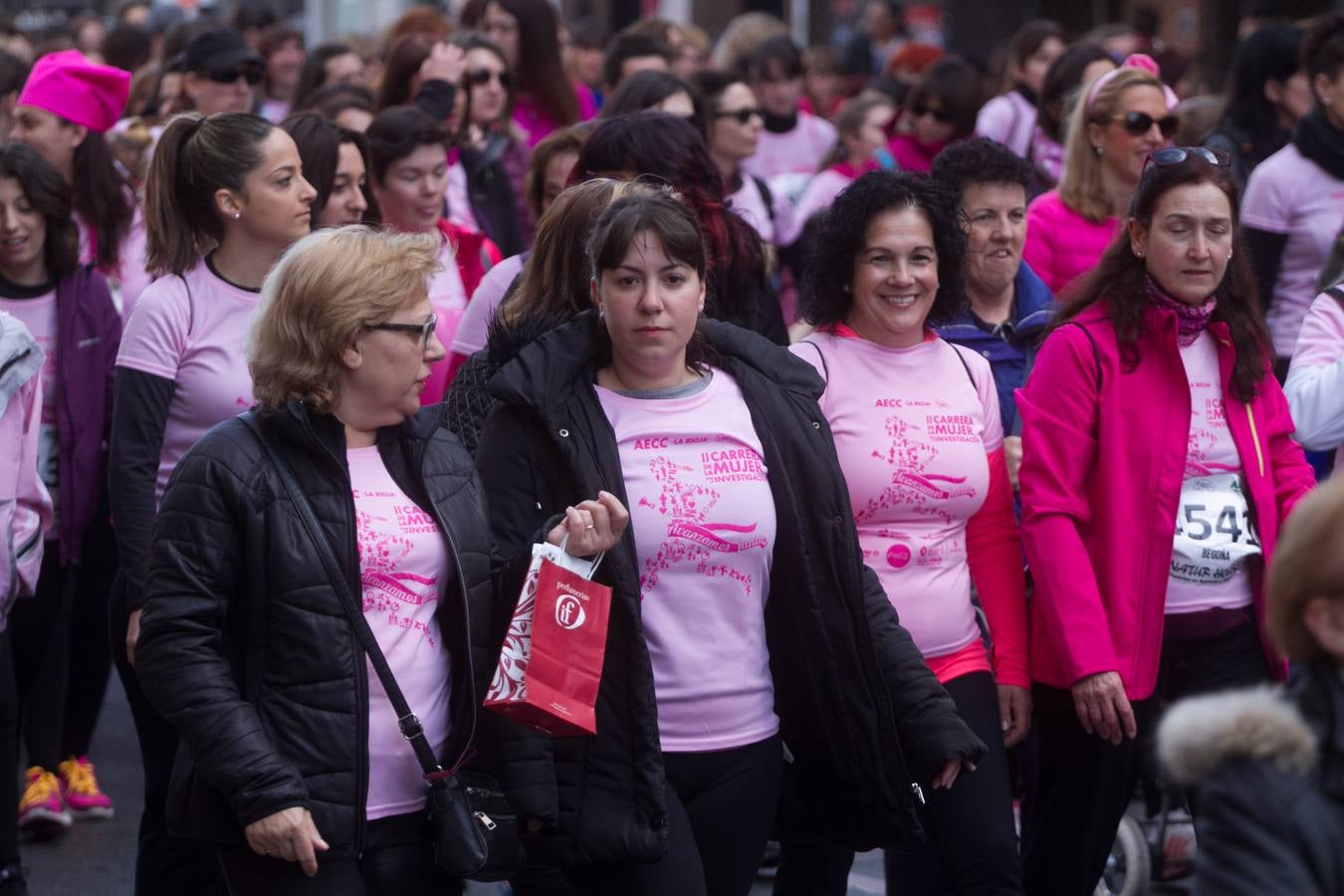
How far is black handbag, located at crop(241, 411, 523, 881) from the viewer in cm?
372

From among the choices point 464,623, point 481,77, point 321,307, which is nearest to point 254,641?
point 464,623

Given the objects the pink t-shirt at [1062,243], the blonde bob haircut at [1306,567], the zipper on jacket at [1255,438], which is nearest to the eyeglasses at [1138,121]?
the pink t-shirt at [1062,243]

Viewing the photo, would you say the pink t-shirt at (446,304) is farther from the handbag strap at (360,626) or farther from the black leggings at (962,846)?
the handbag strap at (360,626)

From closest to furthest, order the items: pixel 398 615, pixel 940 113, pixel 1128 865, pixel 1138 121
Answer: pixel 398 615
pixel 1128 865
pixel 1138 121
pixel 940 113

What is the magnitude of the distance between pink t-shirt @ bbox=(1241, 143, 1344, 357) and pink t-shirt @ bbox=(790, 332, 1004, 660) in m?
2.73

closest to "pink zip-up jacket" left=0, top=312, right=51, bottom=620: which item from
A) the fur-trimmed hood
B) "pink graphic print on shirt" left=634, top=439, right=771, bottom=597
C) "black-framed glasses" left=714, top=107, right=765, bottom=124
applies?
"pink graphic print on shirt" left=634, top=439, right=771, bottom=597

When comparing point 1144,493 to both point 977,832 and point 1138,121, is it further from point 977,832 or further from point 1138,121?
point 1138,121

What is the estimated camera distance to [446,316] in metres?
6.31

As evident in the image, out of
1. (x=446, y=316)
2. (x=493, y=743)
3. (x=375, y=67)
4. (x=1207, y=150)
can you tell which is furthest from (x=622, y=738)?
(x=375, y=67)

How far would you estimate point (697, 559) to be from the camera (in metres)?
4.06

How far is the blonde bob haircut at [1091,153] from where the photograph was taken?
6848 millimetres

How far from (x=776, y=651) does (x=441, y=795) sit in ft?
2.68

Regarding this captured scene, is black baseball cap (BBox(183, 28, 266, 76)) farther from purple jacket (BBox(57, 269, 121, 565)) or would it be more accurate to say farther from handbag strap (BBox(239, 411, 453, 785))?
handbag strap (BBox(239, 411, 453, 785))

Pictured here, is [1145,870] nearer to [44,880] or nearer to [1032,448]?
[1032,448]
